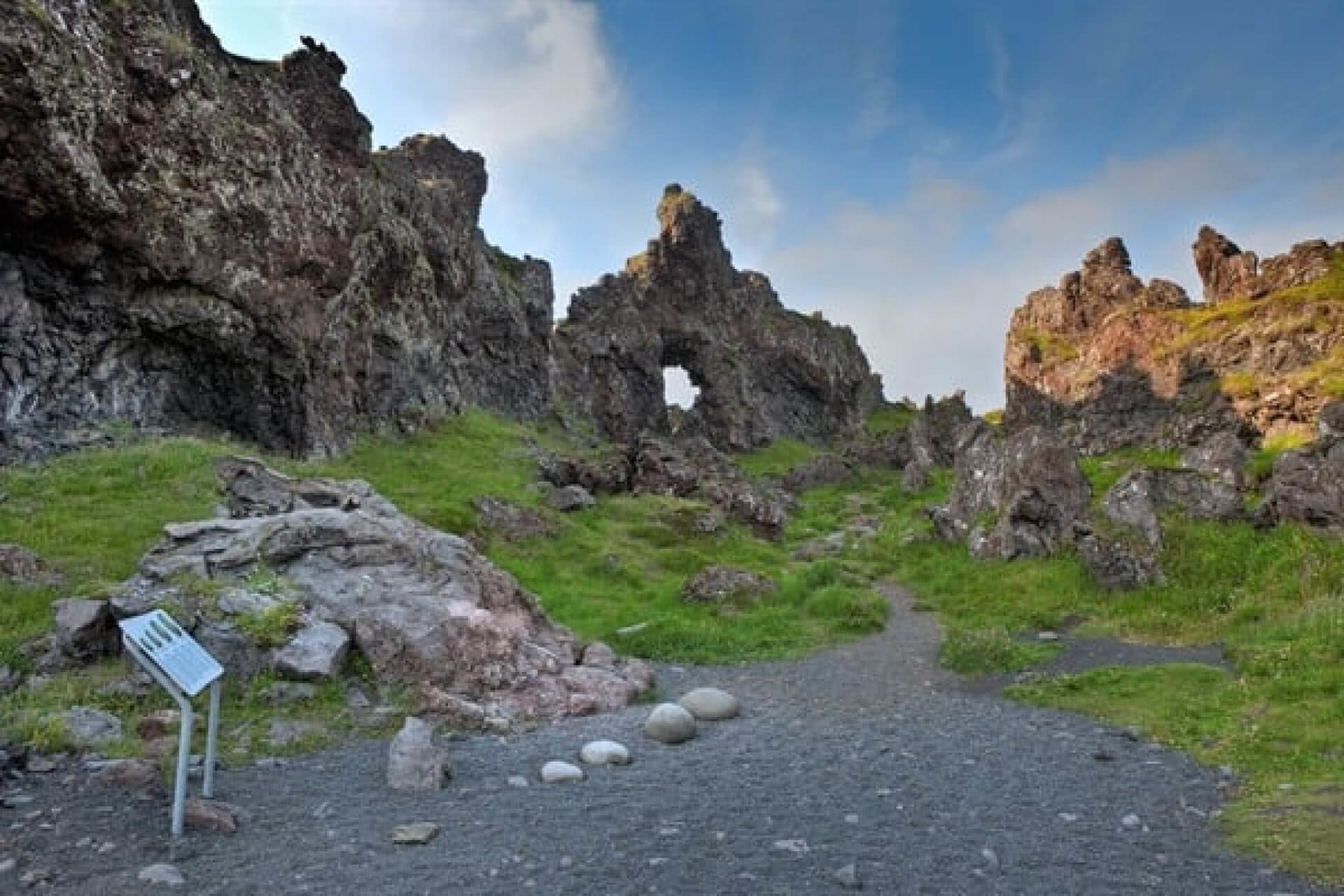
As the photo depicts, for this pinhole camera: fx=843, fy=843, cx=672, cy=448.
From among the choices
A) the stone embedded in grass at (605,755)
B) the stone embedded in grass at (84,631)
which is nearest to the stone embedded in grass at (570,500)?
the stone embedded in grass at (84,631)

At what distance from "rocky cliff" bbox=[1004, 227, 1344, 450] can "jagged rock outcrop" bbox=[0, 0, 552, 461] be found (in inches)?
1898

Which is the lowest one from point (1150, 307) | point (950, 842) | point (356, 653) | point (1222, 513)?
point (950, 842)

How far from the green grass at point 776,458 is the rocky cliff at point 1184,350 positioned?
76.3 ft

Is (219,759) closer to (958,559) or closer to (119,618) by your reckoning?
(119,618)

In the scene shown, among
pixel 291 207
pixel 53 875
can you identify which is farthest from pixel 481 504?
pixel 53 875

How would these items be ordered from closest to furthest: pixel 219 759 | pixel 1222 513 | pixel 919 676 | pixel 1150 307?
pixel 219 759 < pixel 919 676 < pixel 1222 513 < pixel 1150 307

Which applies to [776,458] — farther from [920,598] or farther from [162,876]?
[162,876]

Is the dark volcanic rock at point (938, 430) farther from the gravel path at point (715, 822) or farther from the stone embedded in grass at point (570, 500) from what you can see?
the gravel path at point (715, 822)

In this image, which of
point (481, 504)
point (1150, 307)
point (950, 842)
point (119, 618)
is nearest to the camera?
point (950, 842)

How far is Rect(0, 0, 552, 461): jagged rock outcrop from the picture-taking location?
1072 inches

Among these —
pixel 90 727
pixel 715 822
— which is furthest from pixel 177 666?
pixel 715 822

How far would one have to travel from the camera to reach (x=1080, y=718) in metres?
15.3

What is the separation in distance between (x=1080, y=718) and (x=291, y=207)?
36.8 metres

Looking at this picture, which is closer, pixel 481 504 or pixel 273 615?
pixel 273 615
